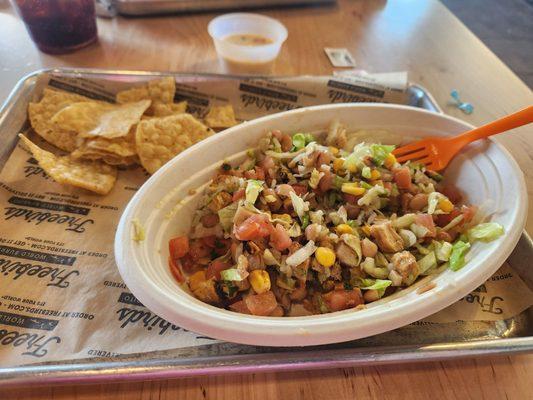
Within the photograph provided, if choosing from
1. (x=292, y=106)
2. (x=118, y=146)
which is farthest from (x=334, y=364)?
(x=292, y=106)

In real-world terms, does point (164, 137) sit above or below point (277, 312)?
above

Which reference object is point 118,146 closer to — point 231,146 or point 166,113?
point 166,113

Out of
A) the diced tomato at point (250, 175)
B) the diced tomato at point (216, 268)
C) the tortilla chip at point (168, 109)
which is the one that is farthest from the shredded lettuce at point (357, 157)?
the tortilla chip at point (168, 109)

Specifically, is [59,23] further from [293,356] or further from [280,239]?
[293,356]

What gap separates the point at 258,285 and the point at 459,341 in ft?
1.94

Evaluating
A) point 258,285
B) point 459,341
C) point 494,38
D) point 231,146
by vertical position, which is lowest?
point 494,38

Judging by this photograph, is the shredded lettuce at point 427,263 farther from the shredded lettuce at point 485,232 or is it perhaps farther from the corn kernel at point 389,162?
the corn kernel at point 389,162

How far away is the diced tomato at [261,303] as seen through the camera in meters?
1.09

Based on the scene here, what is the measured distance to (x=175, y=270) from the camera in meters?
1.22

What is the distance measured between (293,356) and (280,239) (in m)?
0.33

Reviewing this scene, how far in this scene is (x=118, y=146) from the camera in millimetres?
1614

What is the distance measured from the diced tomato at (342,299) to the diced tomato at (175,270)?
45cm

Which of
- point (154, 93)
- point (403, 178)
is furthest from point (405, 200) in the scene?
point (154, 93)

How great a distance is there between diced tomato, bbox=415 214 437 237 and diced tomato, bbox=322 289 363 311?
1.07 ft
